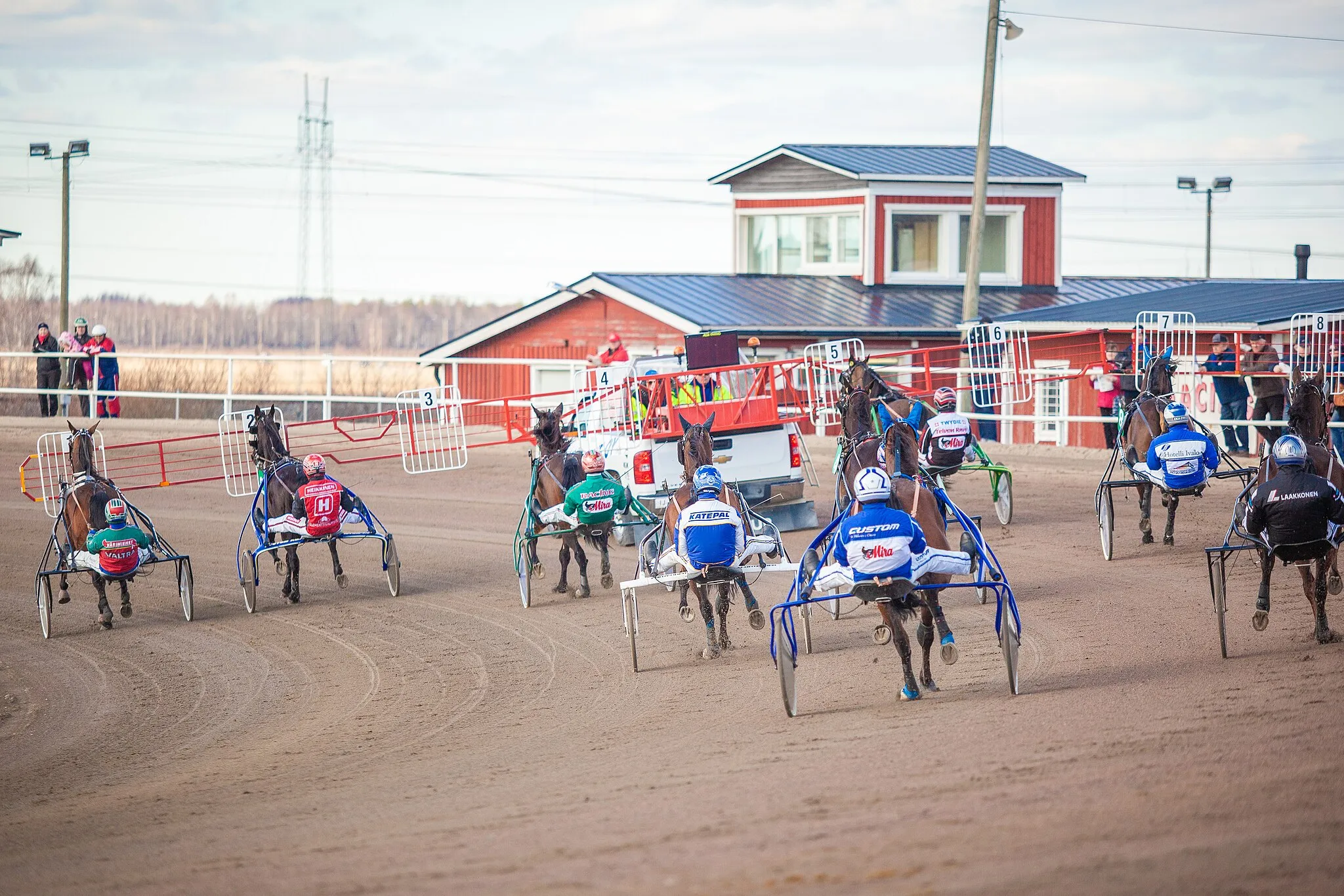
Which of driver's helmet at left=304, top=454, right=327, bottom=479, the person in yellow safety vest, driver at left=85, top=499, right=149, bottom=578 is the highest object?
the person in yellow safety vest

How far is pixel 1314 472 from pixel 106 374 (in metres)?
22.1

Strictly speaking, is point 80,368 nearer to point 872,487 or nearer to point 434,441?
point 434,441

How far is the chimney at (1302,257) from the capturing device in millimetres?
39094

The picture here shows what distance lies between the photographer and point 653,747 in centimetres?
920

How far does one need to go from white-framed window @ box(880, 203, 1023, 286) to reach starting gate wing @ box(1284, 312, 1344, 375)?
39.3ft

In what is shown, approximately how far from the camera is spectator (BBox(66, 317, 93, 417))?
27.5 meters

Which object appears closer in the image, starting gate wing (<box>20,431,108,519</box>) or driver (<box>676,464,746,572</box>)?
driver (<box>676,464,746,572</box>)

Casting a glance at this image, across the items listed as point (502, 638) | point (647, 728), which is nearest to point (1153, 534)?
point (502, 638)

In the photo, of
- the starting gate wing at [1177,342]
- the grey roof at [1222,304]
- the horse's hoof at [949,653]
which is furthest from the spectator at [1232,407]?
the horse's hoof at [949,653]

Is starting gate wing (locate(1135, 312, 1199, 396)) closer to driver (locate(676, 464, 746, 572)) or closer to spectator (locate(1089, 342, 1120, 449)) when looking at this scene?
spectator (locate(1089, 342, 1120, 449))

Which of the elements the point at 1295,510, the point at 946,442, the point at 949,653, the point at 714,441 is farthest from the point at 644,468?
the point at 1295,510

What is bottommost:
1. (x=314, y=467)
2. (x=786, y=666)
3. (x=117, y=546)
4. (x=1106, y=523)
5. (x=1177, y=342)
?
(x=786, y=666)

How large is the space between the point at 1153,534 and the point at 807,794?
395 inches

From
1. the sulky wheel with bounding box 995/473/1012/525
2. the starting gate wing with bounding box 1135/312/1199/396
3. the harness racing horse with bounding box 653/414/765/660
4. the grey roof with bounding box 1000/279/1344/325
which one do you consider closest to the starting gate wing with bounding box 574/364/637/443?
the harness racing horse with bounding box 653/414/765/660
